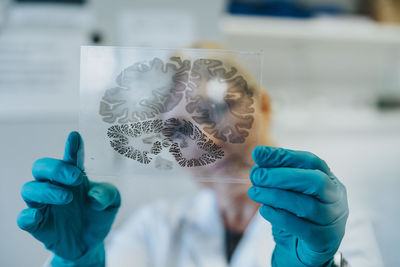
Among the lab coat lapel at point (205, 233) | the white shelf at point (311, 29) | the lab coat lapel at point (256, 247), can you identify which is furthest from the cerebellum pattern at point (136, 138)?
the white shelf at point (311, 29)

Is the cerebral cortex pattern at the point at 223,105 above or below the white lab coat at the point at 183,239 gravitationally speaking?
above

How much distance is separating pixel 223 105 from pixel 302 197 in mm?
239

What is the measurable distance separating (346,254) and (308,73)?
5.40 feet

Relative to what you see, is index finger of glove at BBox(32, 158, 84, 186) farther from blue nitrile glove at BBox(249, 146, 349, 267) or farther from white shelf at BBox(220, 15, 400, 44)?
white shelf at BBox(220, 15, 400, 44)

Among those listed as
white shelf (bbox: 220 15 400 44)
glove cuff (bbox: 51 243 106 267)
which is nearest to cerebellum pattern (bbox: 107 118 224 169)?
glove cuff (bbox: 51 243 106 267)

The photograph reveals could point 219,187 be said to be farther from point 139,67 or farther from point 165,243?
point 139,67

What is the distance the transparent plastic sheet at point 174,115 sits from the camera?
60 cm

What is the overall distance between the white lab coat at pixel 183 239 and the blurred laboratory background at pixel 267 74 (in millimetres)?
128

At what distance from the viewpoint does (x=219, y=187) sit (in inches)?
47.4

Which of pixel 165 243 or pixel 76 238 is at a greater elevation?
pixel 76 238

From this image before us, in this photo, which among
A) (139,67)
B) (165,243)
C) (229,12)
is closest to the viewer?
(139,67)

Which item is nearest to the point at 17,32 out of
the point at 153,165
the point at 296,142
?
the point at 153,165

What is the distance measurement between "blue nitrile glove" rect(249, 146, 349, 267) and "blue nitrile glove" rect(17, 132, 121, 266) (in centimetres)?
35

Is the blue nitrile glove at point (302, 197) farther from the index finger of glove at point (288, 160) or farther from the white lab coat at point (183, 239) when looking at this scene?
the white lab coat at point (183, 239)
